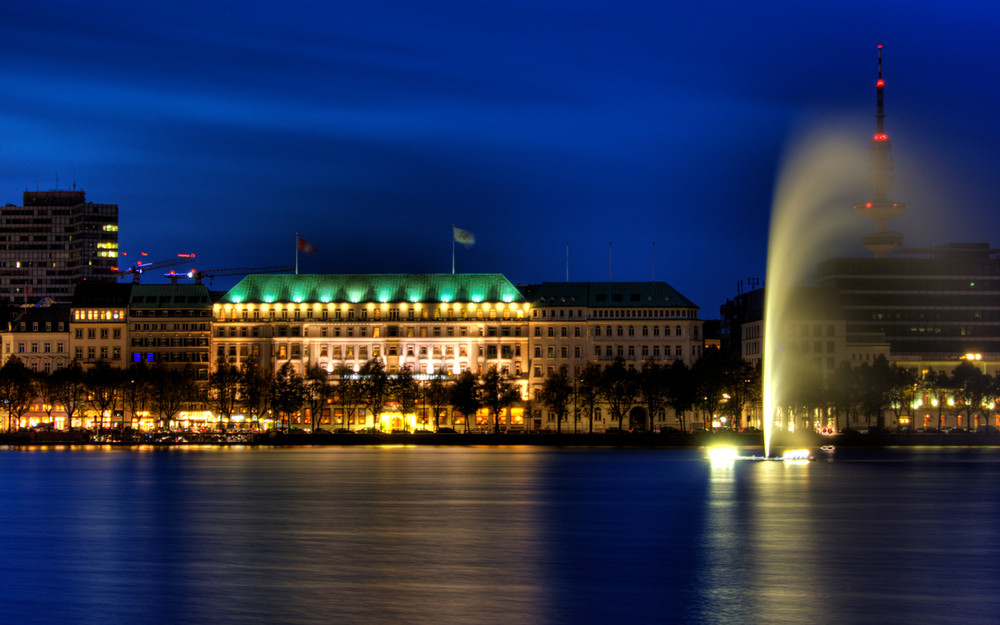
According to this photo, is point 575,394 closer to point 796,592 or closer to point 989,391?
point 989,391

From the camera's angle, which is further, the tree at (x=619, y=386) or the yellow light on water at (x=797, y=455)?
the tree at (x=619, y=386)

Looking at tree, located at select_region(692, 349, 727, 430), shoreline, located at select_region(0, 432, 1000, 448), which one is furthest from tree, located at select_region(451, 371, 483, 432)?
tree, located at select_region(692, 349, 727, 430)

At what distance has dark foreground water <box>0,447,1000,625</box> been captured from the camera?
166 feet

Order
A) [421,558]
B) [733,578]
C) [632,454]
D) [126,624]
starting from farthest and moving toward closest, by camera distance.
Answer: [632,454], [421,558], [733,578], [126,624]

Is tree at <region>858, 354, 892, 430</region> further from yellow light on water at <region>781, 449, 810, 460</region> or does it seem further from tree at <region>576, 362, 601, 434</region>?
yellow light on water at <region>781, 449, 810, 460</region>

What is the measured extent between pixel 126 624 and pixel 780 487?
68078 mm

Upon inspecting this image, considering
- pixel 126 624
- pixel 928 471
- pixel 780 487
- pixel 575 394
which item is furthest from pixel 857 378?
pixel 126 624

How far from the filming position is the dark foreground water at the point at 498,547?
50.5m

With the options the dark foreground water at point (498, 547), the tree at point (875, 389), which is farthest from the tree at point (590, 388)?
the dark foreground water at point (498, 547)

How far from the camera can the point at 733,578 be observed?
190 feet

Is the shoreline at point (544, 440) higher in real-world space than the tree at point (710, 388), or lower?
lower

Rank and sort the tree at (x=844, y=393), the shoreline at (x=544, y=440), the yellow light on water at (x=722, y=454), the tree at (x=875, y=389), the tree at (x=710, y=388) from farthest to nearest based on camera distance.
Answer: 1. the tree at (x=875, y=389)
2. the tree at (x=844, y=393)
3. the tree at (x=710, y=388)
4. the shoreline at (x=544, y=440)
5. the yellow light on water at (x=722, y=454)

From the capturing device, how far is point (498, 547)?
221 ft

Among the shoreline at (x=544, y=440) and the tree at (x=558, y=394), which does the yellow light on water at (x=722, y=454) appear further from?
the tree at (x=558, y=394)
